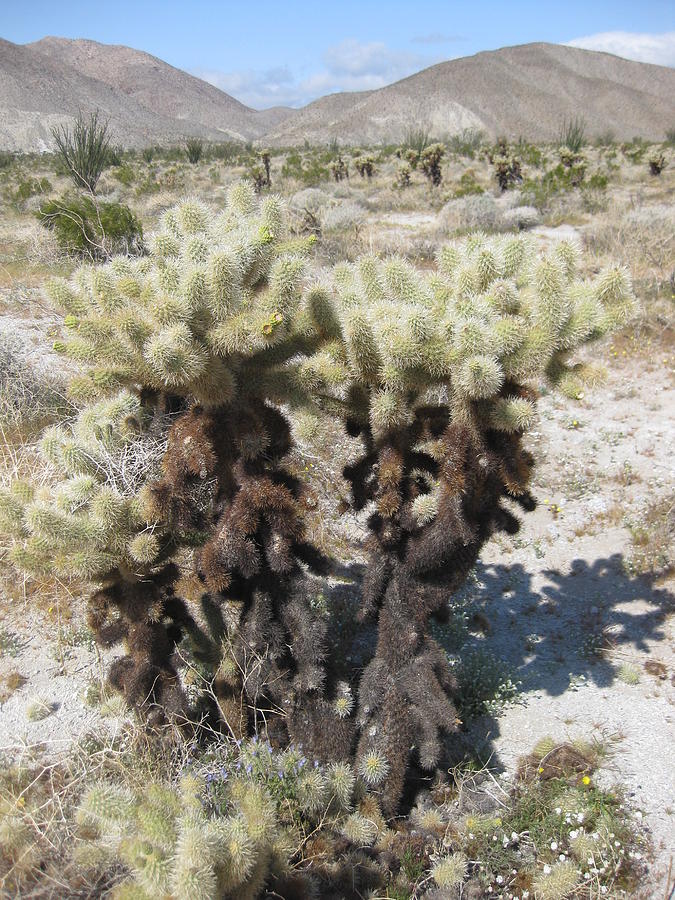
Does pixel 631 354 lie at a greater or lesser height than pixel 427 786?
greater

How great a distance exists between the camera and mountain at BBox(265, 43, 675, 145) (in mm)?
61250

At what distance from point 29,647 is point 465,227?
459 inches

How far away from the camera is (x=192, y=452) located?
261 cm

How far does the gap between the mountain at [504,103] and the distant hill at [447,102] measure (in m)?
0.10

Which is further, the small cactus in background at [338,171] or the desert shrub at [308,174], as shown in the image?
the small cactus in background at [338,171]

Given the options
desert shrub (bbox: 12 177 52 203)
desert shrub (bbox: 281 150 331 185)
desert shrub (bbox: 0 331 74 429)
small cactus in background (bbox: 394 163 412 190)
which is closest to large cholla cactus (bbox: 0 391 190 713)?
desert shrub (bbox: 0 331 74 429)

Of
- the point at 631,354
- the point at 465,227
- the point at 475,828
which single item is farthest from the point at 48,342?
the point at 465,227

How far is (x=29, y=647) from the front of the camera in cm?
400

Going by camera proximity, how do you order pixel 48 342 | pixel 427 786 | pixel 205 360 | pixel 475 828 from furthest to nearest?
1. pixel 48 342
2. pixel 427 786
3. pixel 475 828
4. pixel 205 360

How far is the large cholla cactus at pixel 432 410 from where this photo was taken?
2379 millimetres

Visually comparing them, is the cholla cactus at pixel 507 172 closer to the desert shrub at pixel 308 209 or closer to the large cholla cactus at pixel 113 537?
the desert shrub at pixel 308 209

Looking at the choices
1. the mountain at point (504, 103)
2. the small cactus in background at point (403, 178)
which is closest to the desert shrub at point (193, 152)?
the small cactus in background at point (403, 178)

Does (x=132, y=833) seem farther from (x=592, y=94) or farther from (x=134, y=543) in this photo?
(x=592, y=94)

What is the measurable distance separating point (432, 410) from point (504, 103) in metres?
72.8
